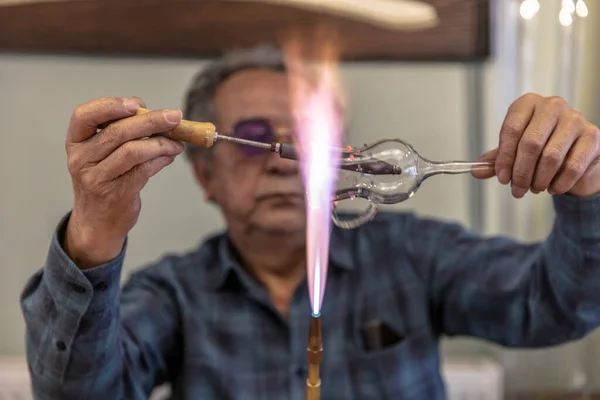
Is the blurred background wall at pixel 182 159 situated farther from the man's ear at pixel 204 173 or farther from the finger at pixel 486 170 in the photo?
the finger at pixel 486 170

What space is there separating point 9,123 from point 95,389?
796 millimetres

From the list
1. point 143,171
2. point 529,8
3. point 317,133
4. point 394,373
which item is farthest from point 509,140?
point 529,8

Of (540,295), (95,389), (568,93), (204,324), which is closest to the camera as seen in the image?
(95,389)

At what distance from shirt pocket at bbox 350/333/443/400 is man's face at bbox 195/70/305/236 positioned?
25cm

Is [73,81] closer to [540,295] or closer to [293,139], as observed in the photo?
[293,139]

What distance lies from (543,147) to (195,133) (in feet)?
1.21

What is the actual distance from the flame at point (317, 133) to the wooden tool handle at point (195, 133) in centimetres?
9

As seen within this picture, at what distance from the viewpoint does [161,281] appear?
1.00m

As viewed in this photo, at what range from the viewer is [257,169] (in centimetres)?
94

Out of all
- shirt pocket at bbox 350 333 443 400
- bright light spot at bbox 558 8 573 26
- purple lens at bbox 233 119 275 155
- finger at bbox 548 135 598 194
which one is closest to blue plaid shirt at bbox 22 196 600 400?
shirt pocket at bbox 350 333 443 400

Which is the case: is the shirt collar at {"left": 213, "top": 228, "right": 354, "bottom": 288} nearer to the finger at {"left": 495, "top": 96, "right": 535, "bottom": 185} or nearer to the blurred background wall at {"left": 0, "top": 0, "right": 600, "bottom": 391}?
the blurred background wall at {"left": 0, "top": 0, "right": 600, "bottom": 391}

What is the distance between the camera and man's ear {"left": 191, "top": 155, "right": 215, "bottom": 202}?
1.08 m

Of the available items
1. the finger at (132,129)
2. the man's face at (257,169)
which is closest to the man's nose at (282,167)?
the man's face at (257,169)

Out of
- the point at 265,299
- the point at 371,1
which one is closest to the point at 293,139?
the point at 265,299
